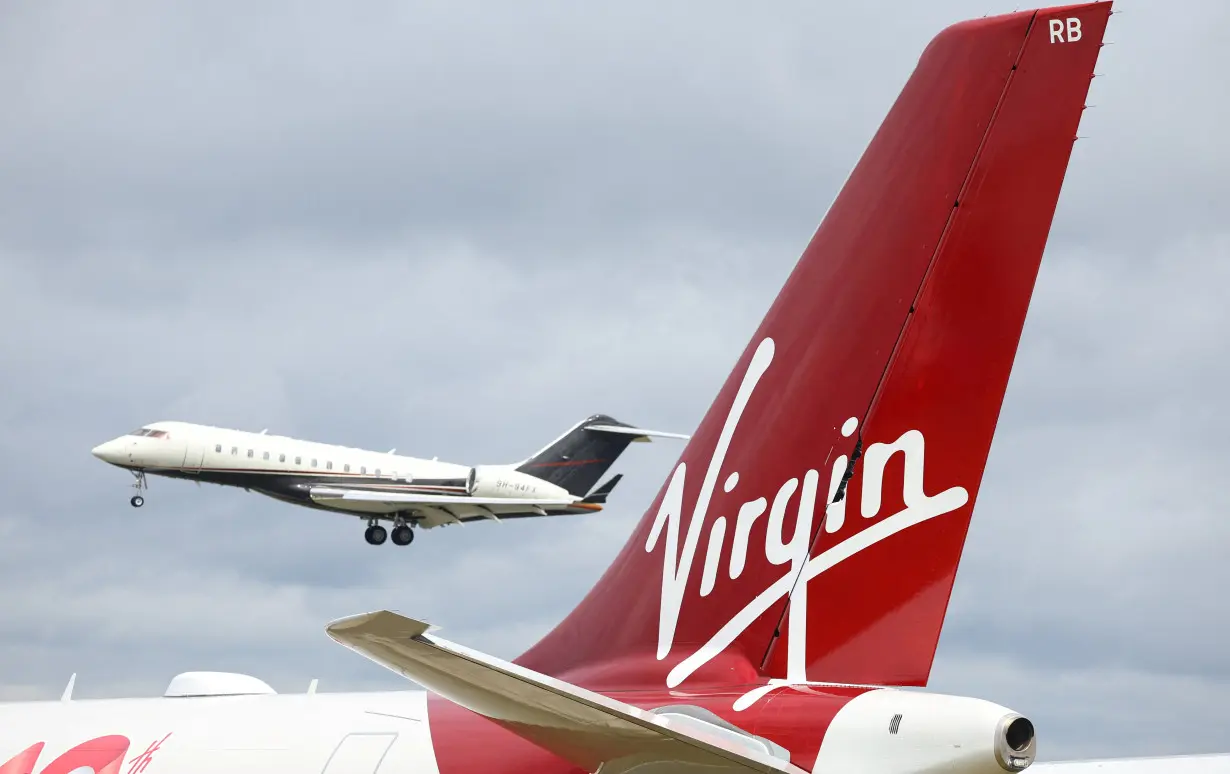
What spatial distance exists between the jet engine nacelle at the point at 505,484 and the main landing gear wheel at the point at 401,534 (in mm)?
3695

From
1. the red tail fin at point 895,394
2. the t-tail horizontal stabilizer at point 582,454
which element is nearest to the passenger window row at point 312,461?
the t-tail horizontal stabilizer at point 582,454

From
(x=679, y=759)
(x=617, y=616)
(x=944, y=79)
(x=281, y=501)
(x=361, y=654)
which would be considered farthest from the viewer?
(x=281, y=501)

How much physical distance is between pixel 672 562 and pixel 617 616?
555 millimetres

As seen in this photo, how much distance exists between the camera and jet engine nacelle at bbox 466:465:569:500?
58.0 meters

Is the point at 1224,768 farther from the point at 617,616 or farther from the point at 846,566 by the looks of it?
the point at 617,616

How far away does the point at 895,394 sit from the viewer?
802 centimetres

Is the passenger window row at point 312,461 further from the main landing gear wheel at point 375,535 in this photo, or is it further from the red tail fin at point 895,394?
the red tail fin at point 895,394

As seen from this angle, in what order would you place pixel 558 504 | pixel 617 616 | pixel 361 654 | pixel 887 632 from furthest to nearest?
pixel 558 504 → pixel 617 616 → pixel 887 632 → pixel 361 654

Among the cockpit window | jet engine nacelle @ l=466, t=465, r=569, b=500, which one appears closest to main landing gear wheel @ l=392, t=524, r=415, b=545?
jet engine nacelle @ l=466, t=465, r=569, b=500

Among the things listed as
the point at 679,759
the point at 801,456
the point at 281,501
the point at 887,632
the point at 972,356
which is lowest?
the point at 679,759

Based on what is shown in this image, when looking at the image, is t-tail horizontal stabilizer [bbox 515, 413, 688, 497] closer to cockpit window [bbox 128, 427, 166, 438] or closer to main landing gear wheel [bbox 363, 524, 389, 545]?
main landing gear wheel [bbox 363, 524, 389, 545]

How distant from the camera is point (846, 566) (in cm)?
789

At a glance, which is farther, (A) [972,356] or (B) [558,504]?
(B) [558,504]

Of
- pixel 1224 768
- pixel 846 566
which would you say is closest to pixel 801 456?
pixel 846 566
